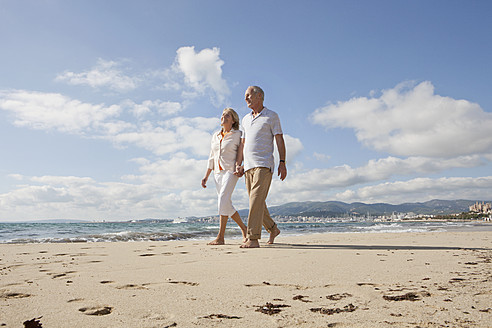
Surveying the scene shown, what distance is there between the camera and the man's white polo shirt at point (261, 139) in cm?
523

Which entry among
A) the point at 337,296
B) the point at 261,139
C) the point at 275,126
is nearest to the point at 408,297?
the point at 337,296

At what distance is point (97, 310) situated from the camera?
5.56 feet

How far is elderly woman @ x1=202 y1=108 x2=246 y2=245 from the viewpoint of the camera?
5.78 m

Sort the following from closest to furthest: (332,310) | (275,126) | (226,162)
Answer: (332,310)
(275,126)
(226,162)

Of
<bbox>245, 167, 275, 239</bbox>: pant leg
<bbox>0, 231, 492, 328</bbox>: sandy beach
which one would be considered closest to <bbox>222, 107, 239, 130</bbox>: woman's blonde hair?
<bbox>245, 167, 275, 239</bbox>: pant leg

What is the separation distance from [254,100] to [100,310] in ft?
14.2

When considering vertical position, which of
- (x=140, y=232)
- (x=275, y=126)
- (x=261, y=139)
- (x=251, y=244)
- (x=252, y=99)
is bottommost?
(x=140, y=232)

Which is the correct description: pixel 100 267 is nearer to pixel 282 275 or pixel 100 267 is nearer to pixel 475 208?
pixel 282 275

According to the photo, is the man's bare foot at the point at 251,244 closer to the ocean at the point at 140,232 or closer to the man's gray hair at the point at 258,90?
the man's gray hair at the point at 258,90

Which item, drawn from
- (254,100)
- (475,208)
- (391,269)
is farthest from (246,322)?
(475,208)

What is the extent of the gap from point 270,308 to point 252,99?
4.24 metres

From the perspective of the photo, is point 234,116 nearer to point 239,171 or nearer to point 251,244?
point 239,171

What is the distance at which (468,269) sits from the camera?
2.82m

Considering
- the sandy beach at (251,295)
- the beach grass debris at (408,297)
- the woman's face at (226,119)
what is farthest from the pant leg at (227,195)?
the beach grass debris at (408,297)
